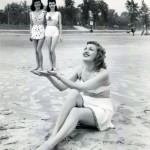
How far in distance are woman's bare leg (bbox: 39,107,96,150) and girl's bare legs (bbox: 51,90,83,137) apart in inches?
1.9

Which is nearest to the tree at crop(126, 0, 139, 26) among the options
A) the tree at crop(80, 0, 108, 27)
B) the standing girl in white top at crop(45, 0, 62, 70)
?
the tree at crop(80, 0, 108, 27)

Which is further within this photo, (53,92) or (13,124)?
(53,92)

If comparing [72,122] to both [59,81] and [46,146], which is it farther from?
[59,81]

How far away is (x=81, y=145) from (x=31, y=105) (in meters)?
2.32

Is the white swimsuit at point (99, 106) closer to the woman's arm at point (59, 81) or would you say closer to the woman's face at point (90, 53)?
the woman's arm at point (59, 81)

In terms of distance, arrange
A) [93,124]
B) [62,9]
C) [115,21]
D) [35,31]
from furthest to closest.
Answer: [115,21] → [62,9] → [35,31] → [93,124]

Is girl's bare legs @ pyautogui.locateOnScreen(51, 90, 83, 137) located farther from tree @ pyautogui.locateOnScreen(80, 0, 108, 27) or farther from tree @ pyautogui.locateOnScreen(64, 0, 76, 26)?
tree @ pyautogui.locateOnScreen(80, 0, 108, 27)

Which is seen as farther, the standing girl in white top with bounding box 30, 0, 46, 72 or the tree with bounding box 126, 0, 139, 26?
the tree with bounding box 126, 0, 139, 26

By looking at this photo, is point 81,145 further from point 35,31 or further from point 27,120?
point 35,31

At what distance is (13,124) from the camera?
5586 millimetres

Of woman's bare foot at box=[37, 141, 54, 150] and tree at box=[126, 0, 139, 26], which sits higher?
tree at box=[126, 0, 139, 26]

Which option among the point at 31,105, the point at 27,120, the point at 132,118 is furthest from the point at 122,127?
the point at 31,105

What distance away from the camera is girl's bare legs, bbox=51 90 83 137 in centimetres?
456

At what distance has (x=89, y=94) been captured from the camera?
5.17m
